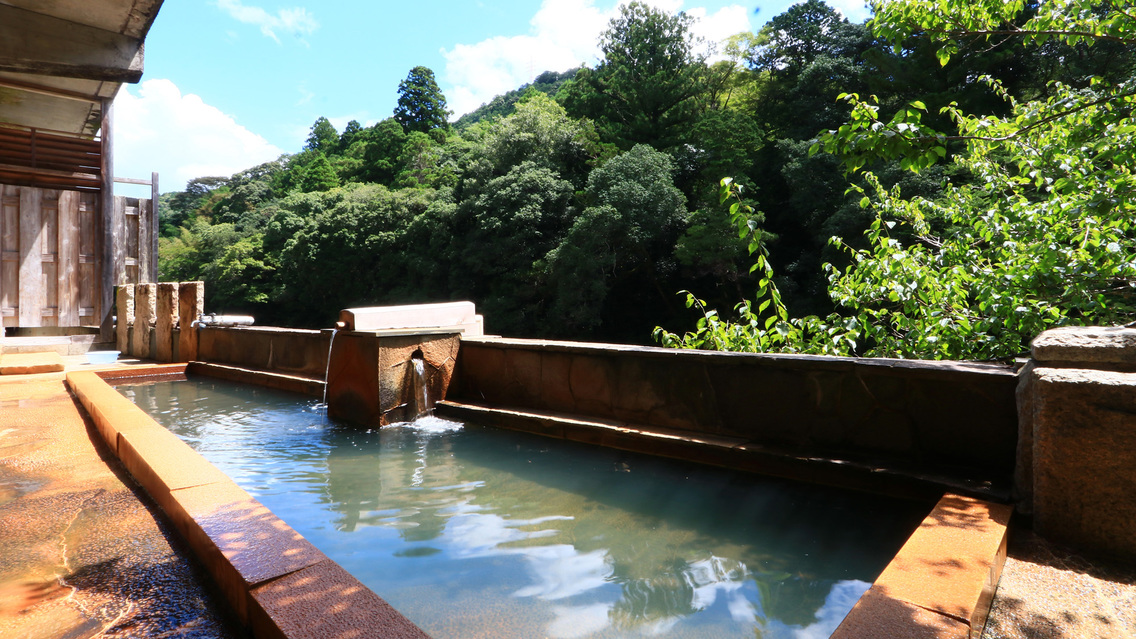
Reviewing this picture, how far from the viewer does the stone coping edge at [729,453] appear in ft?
9.19

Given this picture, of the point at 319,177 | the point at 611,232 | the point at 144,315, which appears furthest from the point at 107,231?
the point at 319,177

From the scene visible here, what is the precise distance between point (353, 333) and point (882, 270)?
4068mm

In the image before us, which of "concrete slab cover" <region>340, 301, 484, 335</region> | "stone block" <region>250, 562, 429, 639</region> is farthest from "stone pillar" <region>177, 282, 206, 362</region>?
"stone block" <region>250, 562, 429, 639</region>

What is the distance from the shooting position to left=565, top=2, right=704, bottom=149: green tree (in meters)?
28.9

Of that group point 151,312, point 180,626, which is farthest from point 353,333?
point 151,312

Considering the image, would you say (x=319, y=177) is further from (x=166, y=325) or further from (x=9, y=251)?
(x=166, y=325)

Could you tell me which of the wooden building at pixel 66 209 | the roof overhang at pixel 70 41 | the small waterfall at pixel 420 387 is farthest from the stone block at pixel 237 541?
the wooden building at pixel 66 209

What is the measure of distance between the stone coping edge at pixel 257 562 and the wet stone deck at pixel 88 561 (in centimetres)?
8

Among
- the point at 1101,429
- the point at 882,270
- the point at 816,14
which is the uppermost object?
the point at 816,14

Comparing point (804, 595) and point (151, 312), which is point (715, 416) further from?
point (151, 312)

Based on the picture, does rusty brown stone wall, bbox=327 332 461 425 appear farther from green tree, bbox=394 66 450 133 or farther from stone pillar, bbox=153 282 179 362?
green tree, bbox=394 66 450 133

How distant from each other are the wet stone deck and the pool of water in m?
0.57

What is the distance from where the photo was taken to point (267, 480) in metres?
3.42

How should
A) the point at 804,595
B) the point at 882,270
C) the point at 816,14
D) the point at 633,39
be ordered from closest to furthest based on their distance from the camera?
the point at 804,595 < the point at 882,270 < the point at 816,14 < the point at 633,39
